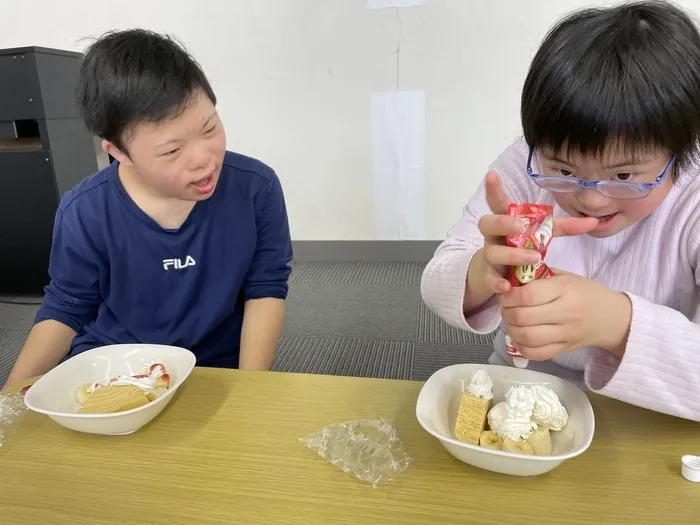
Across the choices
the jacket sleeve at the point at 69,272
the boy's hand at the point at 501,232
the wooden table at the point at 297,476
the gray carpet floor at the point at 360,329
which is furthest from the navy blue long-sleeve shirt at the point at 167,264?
the gray carpet floor at the point at 360,329

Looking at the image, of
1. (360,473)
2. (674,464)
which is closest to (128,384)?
(360,473)

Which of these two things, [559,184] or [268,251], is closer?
[559,184]

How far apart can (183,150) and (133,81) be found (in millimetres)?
130

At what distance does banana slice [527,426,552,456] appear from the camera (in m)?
0.57

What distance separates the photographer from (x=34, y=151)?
90.4 inches

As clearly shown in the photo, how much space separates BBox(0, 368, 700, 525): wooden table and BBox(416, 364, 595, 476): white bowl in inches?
0.9

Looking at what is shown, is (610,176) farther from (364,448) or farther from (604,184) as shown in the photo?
(364,448)

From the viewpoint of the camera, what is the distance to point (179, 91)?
90cm

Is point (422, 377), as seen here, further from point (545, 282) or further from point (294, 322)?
point (545, 282)

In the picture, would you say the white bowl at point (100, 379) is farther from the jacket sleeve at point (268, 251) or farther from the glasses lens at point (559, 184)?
the glasses lens at point (559, 184)

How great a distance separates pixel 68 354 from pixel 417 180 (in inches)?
72.7

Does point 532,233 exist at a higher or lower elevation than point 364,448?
higher

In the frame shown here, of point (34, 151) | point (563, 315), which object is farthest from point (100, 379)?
point (34, 151)

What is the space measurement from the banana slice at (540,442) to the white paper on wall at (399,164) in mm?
2087
